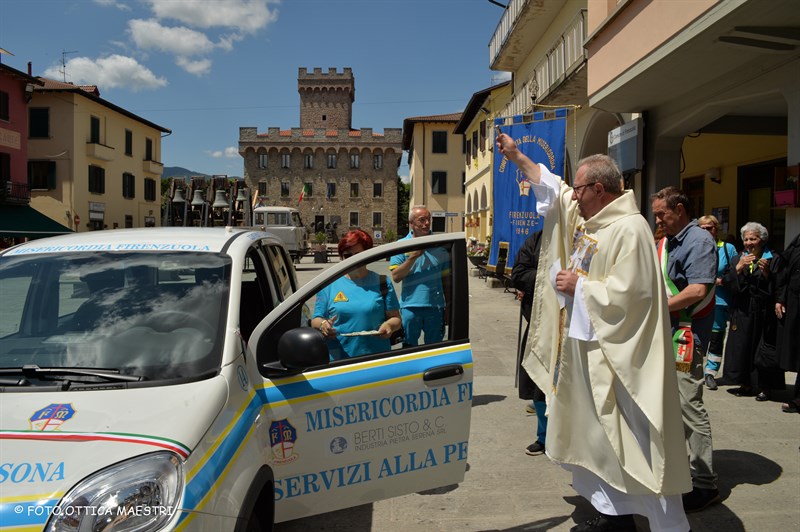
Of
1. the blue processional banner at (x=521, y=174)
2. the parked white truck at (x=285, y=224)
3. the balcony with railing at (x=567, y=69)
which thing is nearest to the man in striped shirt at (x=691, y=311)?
the blue processional banner at (x=521, y=174)

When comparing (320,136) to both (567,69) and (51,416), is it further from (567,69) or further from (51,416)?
(51,416)

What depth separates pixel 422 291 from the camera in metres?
3.62

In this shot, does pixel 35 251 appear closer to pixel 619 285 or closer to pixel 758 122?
pixel 619 285

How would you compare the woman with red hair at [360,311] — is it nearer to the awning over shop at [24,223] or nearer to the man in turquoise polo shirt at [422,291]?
the man in turquoise polo shirt at [422,291]

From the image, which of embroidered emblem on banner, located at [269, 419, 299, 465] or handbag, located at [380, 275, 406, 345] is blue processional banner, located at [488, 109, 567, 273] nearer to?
handbag, located at [380, 275, 406, 345]

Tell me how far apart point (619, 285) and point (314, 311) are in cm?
187

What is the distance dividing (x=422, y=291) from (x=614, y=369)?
44.3 inches

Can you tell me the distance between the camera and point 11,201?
3275 centimetres

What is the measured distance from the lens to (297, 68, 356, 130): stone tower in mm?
80750

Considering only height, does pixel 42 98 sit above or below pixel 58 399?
above

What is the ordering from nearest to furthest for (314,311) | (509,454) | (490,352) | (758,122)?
(314,311) < (509,454) < (490,352) < (758,122)

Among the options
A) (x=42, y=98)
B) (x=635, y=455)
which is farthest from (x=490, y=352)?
(x=42, y=98)

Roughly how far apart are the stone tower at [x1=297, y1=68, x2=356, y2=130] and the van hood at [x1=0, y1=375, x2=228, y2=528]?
80768 mm

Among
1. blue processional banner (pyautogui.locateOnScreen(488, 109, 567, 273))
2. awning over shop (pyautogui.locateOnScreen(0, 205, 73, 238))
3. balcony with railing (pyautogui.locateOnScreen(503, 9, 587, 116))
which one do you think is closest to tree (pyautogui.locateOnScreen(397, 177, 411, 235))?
awning over shop (pyautogui.locateOnScreen(0, 205, 73, 238))
